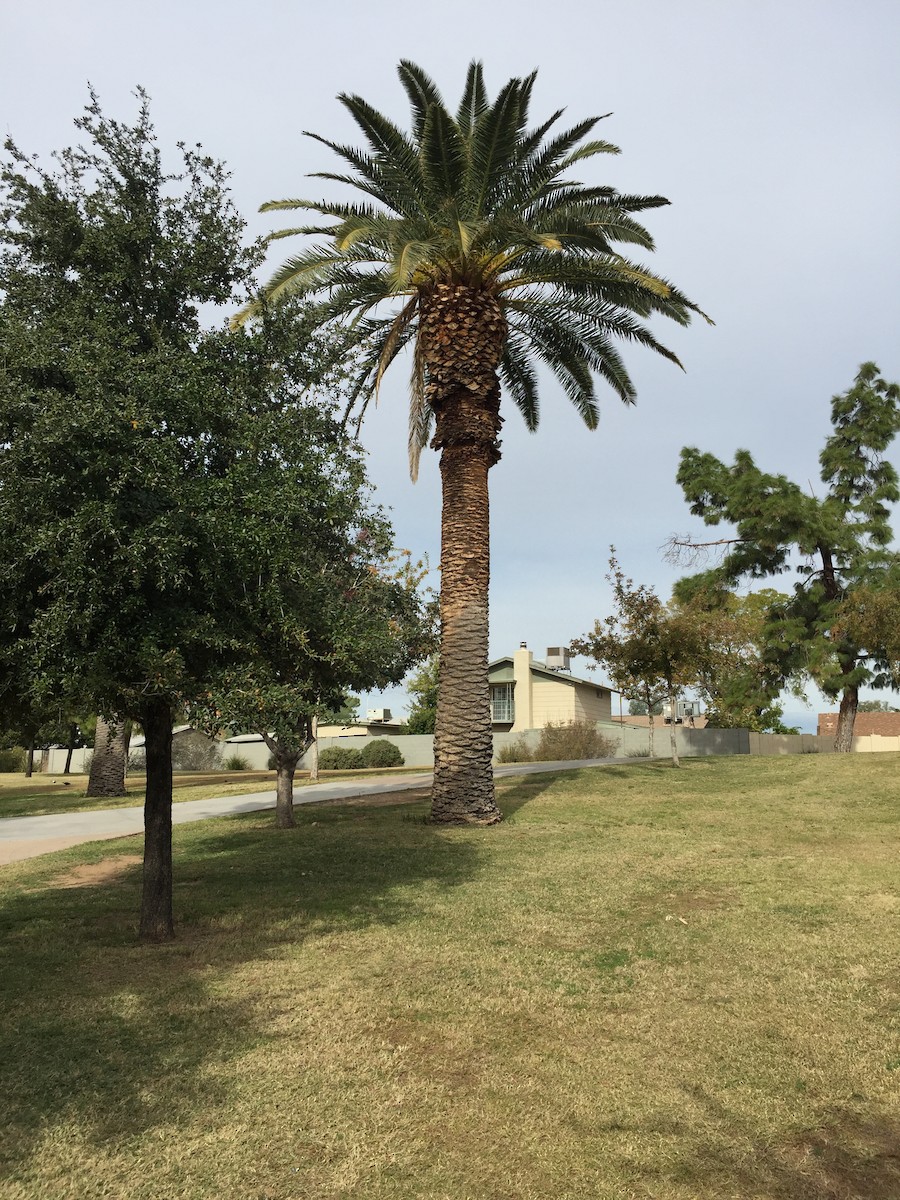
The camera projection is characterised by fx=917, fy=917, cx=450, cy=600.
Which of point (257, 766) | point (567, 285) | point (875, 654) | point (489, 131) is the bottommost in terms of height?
point (257, 766)

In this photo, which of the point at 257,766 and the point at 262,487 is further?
the point at 257,766

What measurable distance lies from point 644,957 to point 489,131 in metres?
13.4

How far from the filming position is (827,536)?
30547mm

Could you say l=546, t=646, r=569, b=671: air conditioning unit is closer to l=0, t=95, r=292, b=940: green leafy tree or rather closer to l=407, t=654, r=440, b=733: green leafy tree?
l=407, t=654, r=440, b=733: green leafy tree

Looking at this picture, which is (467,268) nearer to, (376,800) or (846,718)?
(376,800)

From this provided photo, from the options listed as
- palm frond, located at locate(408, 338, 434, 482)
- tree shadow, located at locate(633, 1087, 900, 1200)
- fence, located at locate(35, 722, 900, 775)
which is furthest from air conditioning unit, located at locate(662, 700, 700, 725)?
tree shadow, located at locate(633, 1087, 900, 1200)

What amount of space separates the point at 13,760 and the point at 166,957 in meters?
49.3

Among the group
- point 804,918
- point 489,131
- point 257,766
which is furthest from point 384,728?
point 804,918

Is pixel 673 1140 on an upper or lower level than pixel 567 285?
lower

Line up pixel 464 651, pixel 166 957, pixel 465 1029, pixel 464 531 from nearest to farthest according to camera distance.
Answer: pixel 465 1029 < pixel 166 957 < pixel 464 651 < pixel 464 531

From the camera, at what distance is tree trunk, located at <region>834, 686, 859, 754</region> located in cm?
3159

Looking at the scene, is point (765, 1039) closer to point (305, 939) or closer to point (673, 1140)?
point (673, 1140)

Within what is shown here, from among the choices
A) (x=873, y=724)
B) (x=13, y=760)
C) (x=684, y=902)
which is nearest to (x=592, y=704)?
(x=873, y=724)

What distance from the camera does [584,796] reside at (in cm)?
1897
